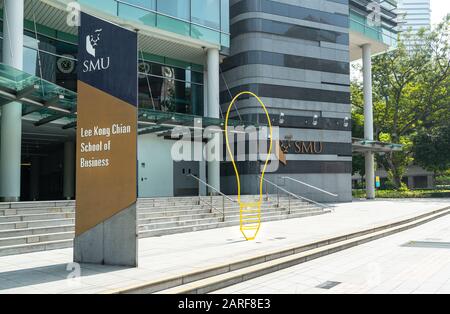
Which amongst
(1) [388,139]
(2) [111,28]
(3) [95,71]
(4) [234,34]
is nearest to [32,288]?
(3) [95,71]

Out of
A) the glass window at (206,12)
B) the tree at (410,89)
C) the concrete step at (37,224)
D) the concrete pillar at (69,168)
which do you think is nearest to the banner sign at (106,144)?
the concrete step at (37,224)

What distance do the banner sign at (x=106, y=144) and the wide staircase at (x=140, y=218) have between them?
2459mm

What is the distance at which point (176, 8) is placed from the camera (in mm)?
24078

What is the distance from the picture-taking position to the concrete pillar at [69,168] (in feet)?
82.6

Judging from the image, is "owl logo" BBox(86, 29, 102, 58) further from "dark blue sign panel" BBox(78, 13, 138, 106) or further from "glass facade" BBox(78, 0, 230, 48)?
"glass facade" BBox(78, 0, 230, 48)

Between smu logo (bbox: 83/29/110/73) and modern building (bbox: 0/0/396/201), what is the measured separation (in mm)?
9607

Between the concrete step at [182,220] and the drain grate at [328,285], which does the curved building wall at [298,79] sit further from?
the drain grate at [328,285]

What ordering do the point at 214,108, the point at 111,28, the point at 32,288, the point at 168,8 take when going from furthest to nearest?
the point at 214,108 < the point at 168,8 < the point at 111,28 < the point at 32,288

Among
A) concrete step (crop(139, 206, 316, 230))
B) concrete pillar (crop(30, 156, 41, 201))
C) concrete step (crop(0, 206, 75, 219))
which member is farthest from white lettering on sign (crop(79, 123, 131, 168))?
concrete pillar (crop(30, 156, 41, 201))

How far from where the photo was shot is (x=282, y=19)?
97.7 feet

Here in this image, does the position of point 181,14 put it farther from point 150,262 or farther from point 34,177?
point 150,262

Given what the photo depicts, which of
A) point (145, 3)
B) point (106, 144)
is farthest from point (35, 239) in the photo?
point (145, 3)
